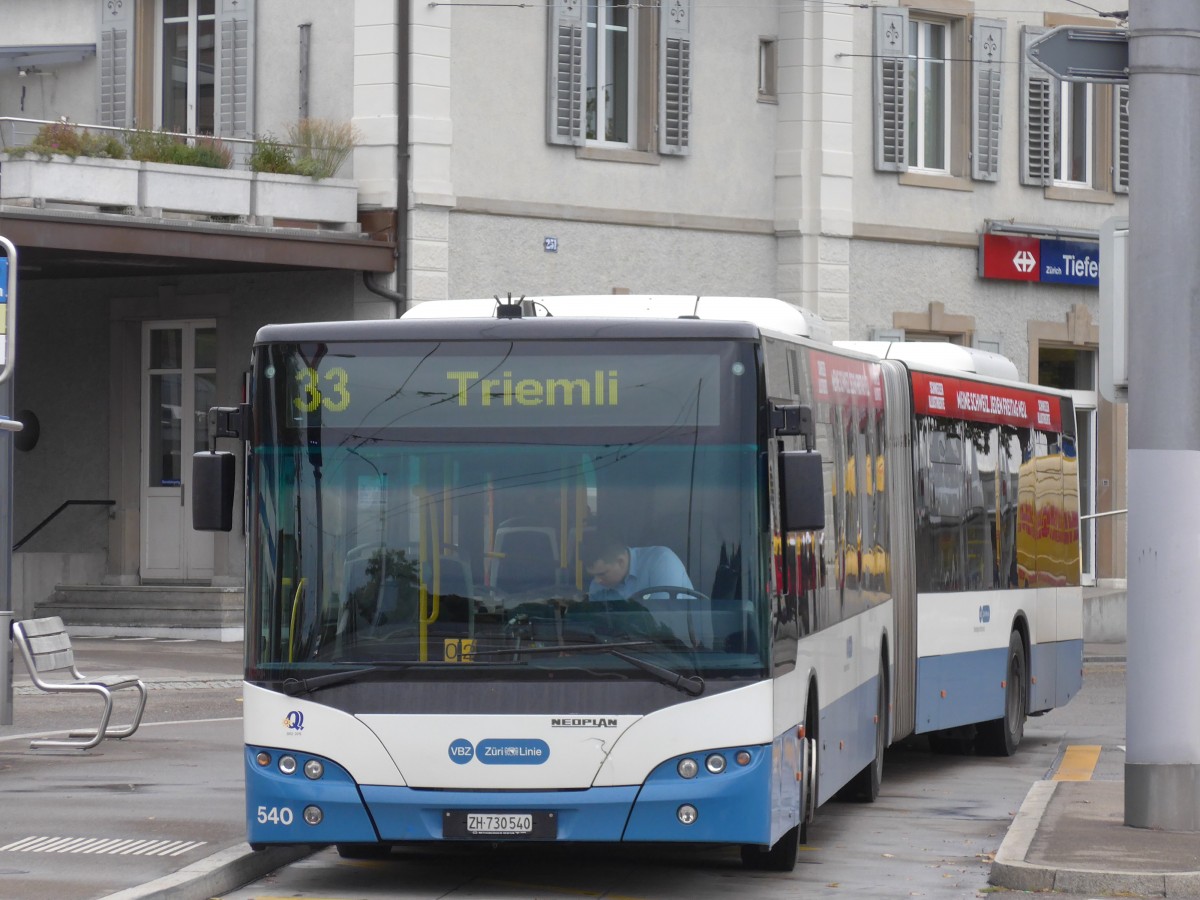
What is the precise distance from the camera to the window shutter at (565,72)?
81.1 feet

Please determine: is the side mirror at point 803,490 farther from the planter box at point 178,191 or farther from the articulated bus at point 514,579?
the planter box at point 178,191

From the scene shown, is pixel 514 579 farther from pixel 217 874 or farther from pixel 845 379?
pixel 845 379

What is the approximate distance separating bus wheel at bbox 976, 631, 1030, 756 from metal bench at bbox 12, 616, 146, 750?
19.7 feet

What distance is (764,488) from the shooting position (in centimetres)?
901

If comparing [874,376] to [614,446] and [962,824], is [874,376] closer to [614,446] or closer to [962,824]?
[962,824]

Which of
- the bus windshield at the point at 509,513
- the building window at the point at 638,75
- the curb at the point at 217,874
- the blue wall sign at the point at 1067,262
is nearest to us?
the curb at the point at 217,874

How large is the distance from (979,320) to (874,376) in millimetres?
16443

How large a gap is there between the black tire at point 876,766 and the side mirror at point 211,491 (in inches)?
186

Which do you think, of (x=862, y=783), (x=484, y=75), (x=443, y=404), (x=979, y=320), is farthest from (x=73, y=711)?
(x=979, y=320)

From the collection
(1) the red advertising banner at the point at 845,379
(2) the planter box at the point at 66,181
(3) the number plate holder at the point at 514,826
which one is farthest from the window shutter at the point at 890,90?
(3) the number plate holder at the point at 514,826

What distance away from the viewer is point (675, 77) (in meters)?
25.8

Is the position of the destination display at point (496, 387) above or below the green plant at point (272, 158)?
below

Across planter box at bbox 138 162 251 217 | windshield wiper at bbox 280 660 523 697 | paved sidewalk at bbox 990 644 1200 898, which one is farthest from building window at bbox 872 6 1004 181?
windshield wiper at bbox 280 660 523 697

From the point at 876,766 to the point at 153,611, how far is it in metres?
12.9
